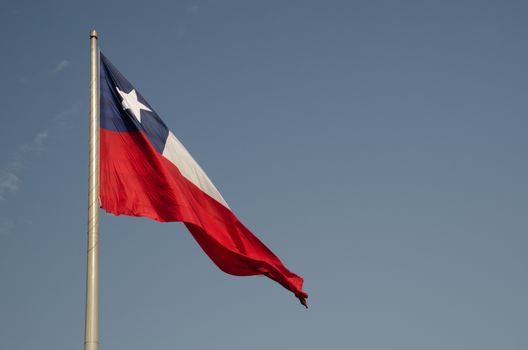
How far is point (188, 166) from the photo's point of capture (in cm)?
1521

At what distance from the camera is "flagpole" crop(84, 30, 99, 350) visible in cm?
1138

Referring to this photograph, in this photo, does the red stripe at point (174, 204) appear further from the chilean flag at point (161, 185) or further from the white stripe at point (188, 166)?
the white stripe at point (188, 166)

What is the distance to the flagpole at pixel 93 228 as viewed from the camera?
11.4m

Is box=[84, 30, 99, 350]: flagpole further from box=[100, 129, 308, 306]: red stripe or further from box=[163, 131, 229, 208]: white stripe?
box=[163, 131, 229, 208]: white stripe

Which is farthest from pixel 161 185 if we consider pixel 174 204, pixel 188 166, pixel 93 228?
pixel 93 228

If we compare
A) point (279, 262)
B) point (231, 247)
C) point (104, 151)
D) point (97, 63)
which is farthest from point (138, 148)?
point (279, 262)

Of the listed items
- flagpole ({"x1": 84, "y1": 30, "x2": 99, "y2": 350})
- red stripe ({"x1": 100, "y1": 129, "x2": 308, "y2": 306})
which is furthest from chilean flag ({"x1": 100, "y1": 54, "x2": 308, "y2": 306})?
flagpole ({"x1": 84, "y1": 30, "x2": 99, "y2": 350})

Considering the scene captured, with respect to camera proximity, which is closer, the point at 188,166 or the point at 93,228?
the point at 93,228

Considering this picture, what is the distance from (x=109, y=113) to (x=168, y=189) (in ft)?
6.89

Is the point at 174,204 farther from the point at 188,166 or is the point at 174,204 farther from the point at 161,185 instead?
the point at 188,166

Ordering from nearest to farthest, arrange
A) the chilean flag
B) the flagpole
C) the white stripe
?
the flagpole → the chilean flag → the white stripe

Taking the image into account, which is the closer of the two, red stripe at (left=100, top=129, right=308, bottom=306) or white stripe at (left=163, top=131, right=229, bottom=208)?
red stripe at (left=100, top=129, right=308, bottom=306)

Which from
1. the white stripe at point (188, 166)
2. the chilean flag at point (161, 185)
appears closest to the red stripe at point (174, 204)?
the chilean flag at point (161, 185)

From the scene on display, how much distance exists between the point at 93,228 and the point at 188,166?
355cm
